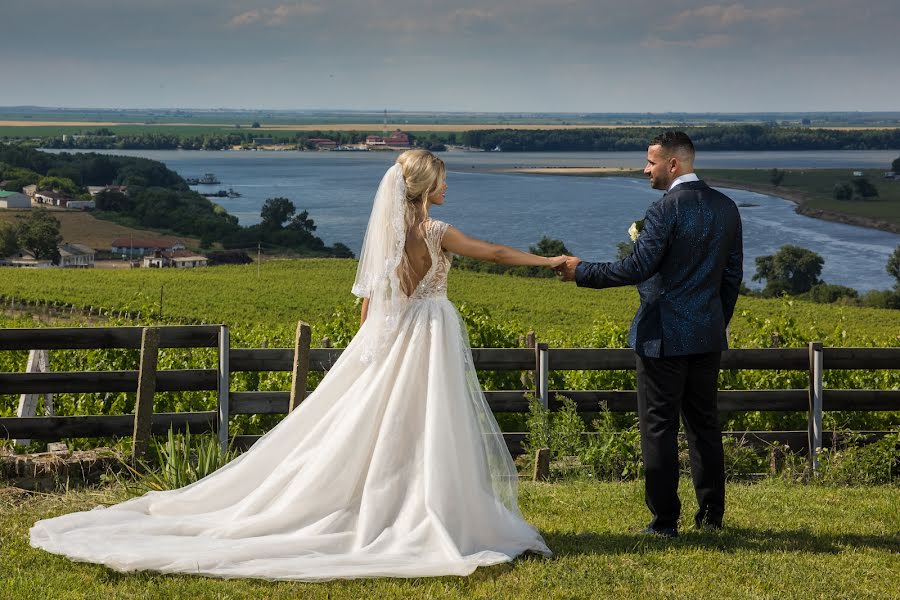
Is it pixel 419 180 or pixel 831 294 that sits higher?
pixel 419 180

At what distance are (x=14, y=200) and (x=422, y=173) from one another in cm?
14959

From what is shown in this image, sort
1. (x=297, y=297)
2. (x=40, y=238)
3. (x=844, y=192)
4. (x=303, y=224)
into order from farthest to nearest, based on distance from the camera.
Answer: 1. (x=844, y=192)
2. (x=303, y=224)
3. (x=40, y=238)
4. (x=297, y=297)

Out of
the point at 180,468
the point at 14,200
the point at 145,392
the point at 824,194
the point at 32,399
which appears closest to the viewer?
the point at 180,468

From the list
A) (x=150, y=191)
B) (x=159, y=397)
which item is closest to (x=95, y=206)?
(x=150, y=191)

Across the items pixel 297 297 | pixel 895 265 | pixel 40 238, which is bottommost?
pixel 895 265

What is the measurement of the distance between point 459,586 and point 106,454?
3318mm

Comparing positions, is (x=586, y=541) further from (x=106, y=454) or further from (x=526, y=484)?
(x=106, y=454)

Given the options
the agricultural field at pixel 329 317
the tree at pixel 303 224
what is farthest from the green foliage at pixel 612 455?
the tree at pixel 303 224

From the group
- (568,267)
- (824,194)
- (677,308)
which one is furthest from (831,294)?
(824,194)

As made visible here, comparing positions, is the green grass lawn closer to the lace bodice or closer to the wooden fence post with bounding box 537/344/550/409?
the wooden fence post with bounding box 537/344/550/409

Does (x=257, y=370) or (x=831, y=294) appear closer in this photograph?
(x=257, y=370)

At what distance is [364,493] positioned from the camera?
5117 millimetres

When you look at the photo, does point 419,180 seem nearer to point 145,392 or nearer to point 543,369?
point 543,369

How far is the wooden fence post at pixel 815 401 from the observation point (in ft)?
25.1
